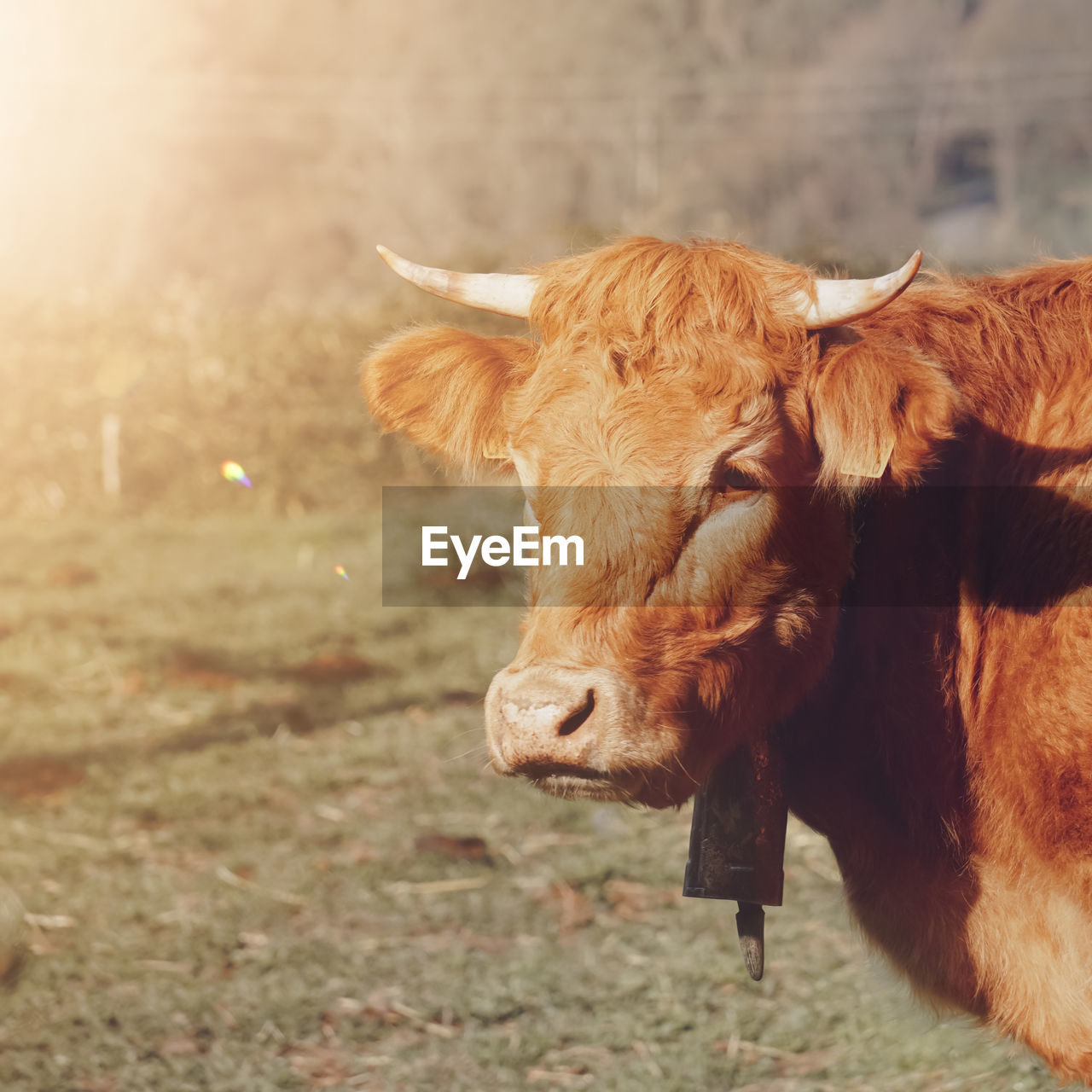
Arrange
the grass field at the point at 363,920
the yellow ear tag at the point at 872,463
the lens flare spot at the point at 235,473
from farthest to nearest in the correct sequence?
1. the lens flare spot at the point at 235,473
2. the grass field at the point at 363,920
3. the yellow ear tag at the point at 872,463

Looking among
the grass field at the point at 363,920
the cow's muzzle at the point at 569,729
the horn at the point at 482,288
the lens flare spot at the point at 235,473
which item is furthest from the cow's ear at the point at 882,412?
the lens flare spot at the point at 235,473

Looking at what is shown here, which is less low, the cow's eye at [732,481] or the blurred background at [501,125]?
the blurred background at [501,125]

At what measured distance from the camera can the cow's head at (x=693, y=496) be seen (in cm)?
232

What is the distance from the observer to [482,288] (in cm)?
285

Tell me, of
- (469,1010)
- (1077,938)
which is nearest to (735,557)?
(1077,938)

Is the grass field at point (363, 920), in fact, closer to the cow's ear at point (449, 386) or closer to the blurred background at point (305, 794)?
the blurred background at point (305, 794)

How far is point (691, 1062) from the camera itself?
3.61 meters

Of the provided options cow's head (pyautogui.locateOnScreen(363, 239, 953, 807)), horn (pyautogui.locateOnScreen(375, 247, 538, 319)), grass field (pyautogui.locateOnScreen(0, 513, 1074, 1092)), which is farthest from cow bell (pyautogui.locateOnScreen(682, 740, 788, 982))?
horn (pyautogui.locateOnScreen(375, 247, 538, 319))

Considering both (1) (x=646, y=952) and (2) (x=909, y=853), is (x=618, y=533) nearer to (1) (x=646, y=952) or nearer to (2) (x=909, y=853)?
(2) (x=909, y=853)

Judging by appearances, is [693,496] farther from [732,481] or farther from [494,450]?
[494,450]

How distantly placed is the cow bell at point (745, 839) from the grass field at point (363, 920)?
1.61ft

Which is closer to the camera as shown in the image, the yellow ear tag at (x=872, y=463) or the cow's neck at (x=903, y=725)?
the yellow ear tag at (x=872, y=463)

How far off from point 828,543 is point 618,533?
0.46m

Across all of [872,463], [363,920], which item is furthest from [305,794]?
[872,463]
